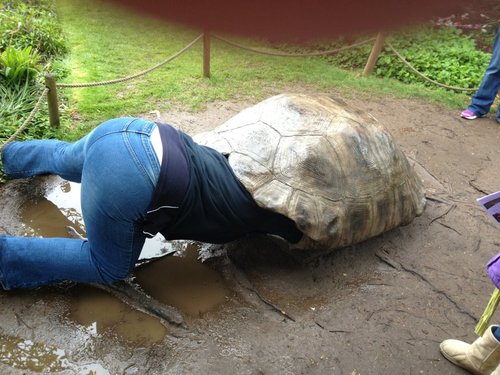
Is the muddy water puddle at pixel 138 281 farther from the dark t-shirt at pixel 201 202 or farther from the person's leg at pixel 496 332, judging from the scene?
the person's leg at pixel 496 332

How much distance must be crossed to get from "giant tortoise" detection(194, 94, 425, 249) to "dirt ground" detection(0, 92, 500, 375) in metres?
0.34

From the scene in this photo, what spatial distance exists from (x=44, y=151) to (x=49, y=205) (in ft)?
1.35

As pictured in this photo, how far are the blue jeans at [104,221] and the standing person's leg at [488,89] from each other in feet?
15.7

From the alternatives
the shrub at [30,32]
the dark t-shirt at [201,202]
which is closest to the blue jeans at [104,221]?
the dark t-shirt at [201,202]

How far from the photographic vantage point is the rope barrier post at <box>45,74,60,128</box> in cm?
379

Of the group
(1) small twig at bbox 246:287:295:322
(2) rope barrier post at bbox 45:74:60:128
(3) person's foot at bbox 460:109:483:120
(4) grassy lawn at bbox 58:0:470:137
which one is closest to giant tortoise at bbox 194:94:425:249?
(1) small twig at bbox 246:287:295:322

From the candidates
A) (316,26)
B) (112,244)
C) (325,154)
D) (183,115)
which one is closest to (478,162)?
(325,154)

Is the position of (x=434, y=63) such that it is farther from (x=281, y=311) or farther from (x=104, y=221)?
(x=104, y=221)

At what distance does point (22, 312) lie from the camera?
2420mm

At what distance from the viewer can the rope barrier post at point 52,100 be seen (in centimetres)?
379

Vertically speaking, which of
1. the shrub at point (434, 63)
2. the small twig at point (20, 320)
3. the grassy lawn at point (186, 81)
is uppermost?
the shrub at point (434, 63)

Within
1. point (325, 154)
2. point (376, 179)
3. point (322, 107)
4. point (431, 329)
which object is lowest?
point (431, 329)

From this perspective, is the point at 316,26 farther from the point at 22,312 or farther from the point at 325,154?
the point at 22,312

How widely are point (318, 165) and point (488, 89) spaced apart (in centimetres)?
402
